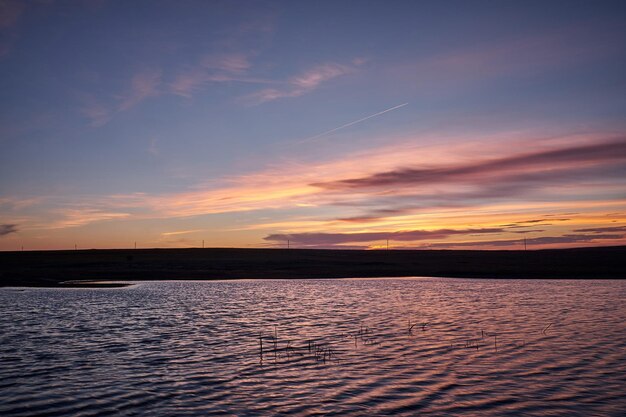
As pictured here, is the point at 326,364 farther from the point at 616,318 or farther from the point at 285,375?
the point at 616,318

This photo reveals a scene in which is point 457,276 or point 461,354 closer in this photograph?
point 461,354

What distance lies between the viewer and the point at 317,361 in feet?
78.3

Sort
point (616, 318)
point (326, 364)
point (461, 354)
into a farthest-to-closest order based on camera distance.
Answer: point (616, 318) → point (461, 354) → point (326, 364)

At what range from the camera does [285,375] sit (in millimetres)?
21406

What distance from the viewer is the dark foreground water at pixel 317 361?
1727 cm

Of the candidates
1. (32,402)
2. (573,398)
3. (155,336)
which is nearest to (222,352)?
(155,336)

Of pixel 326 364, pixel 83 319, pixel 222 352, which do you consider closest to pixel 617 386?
pixel 326 364

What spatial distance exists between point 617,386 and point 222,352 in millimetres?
17246

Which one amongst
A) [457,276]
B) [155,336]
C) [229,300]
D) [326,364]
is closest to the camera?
[326,364]

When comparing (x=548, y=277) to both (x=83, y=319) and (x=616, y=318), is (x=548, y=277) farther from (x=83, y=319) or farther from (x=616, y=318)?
(x=83, y=319)

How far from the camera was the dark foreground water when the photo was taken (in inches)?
680

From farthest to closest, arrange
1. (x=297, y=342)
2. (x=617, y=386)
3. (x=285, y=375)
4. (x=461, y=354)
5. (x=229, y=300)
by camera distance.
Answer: (x=229, y=300), (x=297, y=342), (x=461, y=354), (x=285, y=375), (x=617, y=386)

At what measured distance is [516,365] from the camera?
22.7 metres

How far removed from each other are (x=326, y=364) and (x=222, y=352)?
5.74 m
